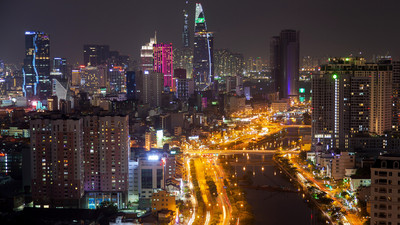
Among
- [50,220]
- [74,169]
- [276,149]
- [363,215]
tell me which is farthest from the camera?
[276,149]

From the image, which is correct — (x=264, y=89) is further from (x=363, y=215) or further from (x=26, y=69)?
(x=363, y=215)

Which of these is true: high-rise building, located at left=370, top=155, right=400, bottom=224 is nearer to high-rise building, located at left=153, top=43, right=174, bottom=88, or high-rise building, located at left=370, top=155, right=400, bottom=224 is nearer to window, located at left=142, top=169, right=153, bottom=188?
Answer: window, located at left=142, top=169, right=153, bottom=188

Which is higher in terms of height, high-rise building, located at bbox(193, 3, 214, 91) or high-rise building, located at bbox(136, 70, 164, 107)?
high-rise building, located at bbox(193, 3, 214, 91)

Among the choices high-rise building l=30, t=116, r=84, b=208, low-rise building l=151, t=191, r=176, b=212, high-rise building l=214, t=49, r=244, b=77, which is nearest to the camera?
low-rise building l=151, t=191, r=176, b=212

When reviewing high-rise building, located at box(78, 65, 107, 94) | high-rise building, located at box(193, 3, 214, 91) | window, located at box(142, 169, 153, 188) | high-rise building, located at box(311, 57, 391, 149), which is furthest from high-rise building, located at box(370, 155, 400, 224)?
high-rise building, located at box(193, 3, 214, 91)

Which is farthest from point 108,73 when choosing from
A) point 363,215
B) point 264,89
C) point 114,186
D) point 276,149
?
point 363,215

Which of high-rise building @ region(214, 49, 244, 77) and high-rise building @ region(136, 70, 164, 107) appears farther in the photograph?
high-rise building @ region(214, 49, 244, 77)
